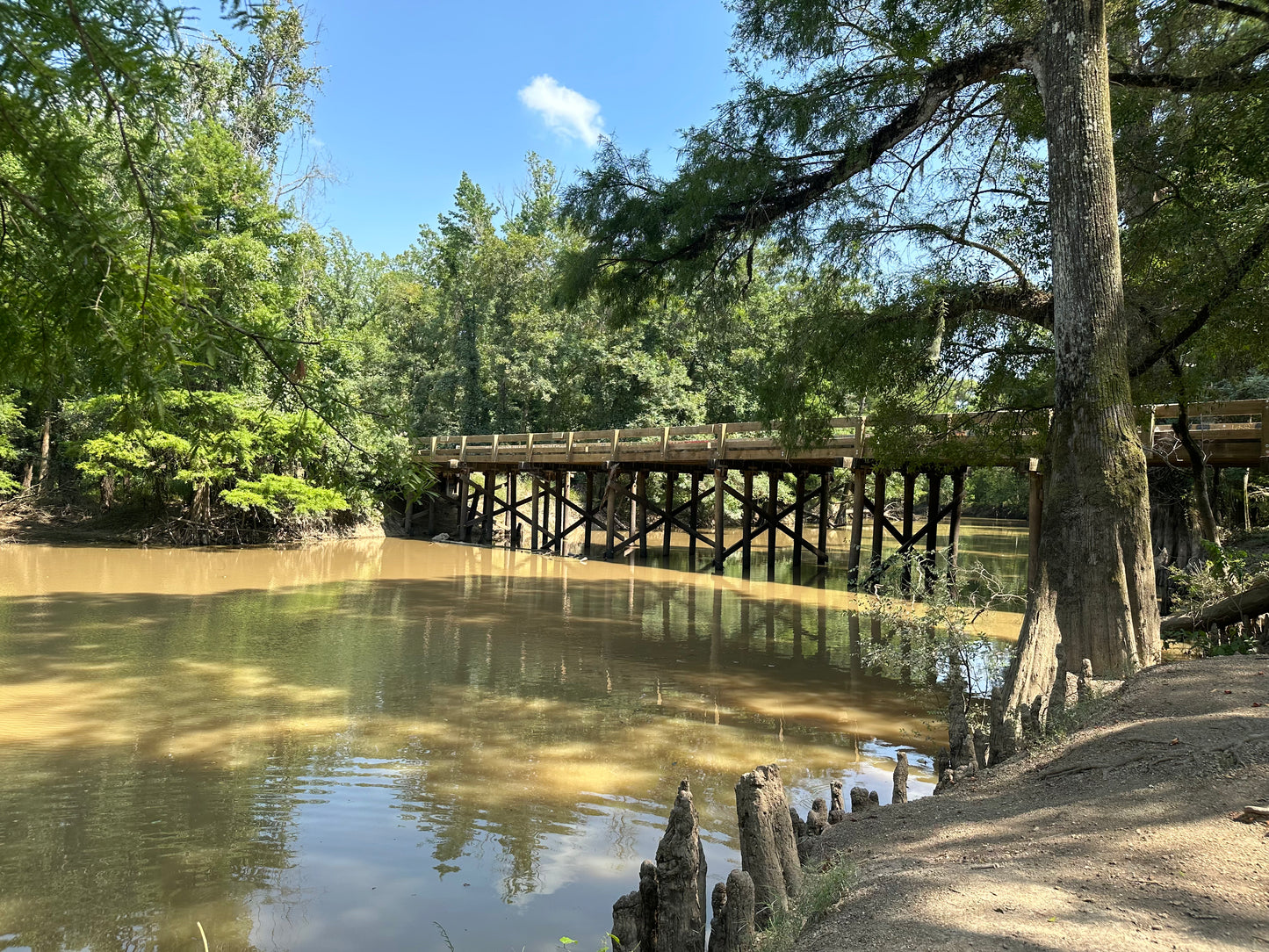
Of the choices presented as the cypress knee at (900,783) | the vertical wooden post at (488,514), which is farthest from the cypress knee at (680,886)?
the vertical wooden post at (488,514)

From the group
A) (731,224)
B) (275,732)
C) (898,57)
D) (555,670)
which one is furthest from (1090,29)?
(275,732)

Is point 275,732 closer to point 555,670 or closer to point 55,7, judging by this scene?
point 555,670

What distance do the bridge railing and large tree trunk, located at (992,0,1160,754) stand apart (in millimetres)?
3066

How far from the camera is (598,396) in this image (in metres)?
32.1

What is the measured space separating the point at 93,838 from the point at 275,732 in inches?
84.7

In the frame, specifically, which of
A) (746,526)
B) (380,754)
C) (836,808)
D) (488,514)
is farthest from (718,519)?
(836,808)

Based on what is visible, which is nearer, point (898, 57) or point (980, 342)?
point (898, 57)

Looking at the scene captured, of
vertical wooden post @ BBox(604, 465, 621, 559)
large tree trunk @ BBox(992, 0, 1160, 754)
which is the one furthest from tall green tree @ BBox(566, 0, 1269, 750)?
vertical wooden post @ BBox(604, 465, 621, 559)

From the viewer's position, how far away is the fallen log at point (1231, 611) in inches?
283

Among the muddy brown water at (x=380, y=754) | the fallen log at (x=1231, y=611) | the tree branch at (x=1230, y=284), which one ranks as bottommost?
the muddy brown water at (x=380, y=754)

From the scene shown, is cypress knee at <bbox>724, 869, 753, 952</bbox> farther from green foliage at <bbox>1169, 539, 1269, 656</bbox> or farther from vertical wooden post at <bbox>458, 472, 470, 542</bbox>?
vertical wooden post at <bbox>458, 472, 470, 542</bbox>

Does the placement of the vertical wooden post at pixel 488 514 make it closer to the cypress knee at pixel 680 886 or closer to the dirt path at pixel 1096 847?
the dirt path at pixel 1096 847

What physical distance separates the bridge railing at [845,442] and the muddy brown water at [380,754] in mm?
3138

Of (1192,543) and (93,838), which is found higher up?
(1192,543)
